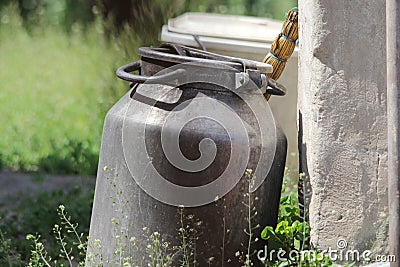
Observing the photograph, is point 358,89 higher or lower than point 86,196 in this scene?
higher

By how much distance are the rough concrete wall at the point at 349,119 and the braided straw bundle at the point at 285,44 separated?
23cm

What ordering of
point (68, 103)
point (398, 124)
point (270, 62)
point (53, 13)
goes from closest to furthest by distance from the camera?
1. point (398, 124)
2. point (270, 62)
3. point (68, 103)
4. point (53, 13)

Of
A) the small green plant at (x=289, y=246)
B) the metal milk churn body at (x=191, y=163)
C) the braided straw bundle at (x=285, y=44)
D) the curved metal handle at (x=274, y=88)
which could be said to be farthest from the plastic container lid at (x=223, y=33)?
the small green plant at (x=289, y=246)

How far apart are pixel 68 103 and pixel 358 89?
15.2 feet

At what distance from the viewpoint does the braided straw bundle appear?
2.91 metres

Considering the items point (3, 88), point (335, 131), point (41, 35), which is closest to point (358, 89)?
point (335, 131)

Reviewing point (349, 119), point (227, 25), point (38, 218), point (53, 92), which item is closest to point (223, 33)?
point (227, 25)

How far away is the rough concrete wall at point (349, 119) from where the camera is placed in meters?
2.59

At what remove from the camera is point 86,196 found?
Result: 4441 mm

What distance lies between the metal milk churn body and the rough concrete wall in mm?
209

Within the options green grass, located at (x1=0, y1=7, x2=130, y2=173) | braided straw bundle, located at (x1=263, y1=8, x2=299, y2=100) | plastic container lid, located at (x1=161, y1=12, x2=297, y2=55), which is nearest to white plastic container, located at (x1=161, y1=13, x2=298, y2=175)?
plastic container lid, located at (x1=161, y1=12, x2=297, y2=55)

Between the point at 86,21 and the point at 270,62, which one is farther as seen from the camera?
the point at 86,21

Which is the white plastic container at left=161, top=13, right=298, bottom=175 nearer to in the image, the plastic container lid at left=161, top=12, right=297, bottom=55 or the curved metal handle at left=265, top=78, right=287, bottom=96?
the plastic container lid at left=161, top=12, right=297, bottom=55

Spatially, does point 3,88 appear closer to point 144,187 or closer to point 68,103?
point 68,103
